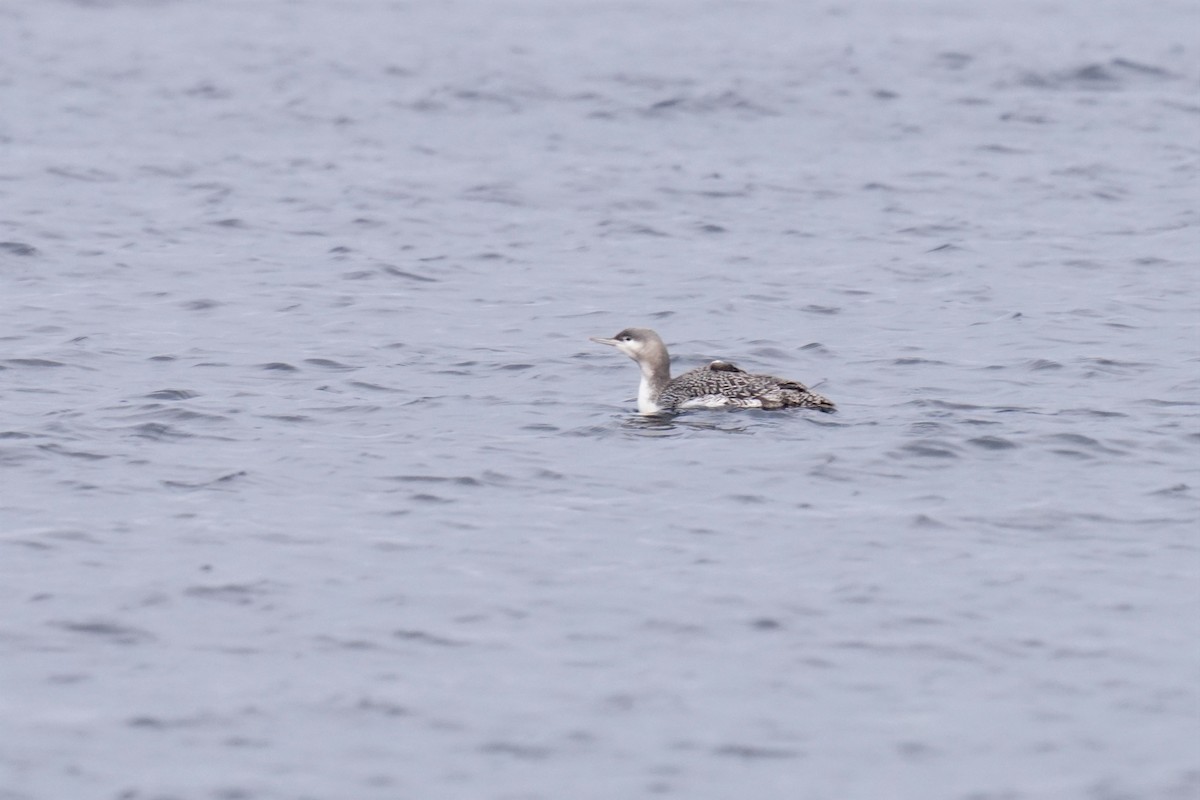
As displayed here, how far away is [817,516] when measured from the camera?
1238 cm

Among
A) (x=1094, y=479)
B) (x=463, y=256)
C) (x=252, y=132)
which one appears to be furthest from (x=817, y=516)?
(x=252, y=132)

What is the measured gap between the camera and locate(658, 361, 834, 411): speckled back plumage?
1461 cm

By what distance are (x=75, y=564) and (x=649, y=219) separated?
12.6 m

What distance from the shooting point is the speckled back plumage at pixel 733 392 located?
1461 cm

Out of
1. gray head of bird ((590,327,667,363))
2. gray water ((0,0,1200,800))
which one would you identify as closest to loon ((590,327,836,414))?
gray head of bird ((590,327,667,363))

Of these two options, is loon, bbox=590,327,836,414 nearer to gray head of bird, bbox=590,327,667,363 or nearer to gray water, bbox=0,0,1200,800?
gray head of bird, bbox=590,327,667,363

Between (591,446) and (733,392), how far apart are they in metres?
1.25

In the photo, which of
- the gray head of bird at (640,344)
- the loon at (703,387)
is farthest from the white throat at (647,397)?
the gray head of bird at (640,344)

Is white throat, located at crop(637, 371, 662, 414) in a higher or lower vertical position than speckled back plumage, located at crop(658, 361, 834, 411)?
lower

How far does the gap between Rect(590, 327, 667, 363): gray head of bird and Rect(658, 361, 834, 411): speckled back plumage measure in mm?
255

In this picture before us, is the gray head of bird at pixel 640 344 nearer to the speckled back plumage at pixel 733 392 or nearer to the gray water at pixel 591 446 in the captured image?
the speckled back plumage at pixel 733 392

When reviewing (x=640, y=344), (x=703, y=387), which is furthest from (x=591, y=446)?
(x=640, y=344)

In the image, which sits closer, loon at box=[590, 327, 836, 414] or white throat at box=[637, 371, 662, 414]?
loon at box=[590, 327, 836, 414]

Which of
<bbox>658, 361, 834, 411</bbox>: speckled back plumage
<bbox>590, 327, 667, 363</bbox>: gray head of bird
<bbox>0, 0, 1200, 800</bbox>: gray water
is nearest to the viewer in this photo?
<bbox>0, 0, 1200, 800</bbox>: gray water
